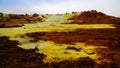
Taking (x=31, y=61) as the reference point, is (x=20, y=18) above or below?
above

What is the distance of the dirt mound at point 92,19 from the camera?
3282 centimetres

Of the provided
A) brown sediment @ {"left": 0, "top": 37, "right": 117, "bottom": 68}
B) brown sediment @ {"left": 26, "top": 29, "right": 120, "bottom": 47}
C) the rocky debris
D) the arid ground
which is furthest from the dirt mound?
brown sediment @ {"left": 0, "top": 37, "right": 117, "bottom": 68}

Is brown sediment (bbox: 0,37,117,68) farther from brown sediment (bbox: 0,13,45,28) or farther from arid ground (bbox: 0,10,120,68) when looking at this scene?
brown sediment (bbox: 0,13,45,28)

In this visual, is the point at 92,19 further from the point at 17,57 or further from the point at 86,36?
the point at 17,57

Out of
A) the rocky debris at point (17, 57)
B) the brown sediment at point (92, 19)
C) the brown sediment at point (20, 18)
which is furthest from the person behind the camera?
the brown sediment at point (20, 18)

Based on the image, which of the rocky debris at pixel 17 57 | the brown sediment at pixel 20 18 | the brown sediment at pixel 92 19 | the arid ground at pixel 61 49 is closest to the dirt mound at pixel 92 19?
the brown sediment at pixel 92 19

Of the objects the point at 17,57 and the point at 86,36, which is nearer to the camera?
the point at 17,57

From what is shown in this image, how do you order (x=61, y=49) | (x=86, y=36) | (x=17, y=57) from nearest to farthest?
(x=17, y=57) → (x=61, y=49) → (x=86, y=36)

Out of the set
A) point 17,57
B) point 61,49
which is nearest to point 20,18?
point 61,49

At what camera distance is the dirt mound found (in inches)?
1292

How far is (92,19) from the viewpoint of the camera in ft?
113

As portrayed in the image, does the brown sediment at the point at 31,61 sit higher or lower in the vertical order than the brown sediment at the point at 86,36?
lower

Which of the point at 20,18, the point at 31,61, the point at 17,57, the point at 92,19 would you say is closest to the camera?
the point at 31,61

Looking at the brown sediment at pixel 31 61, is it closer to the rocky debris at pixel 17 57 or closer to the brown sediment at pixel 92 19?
the rocky debris at pixel 17 57
